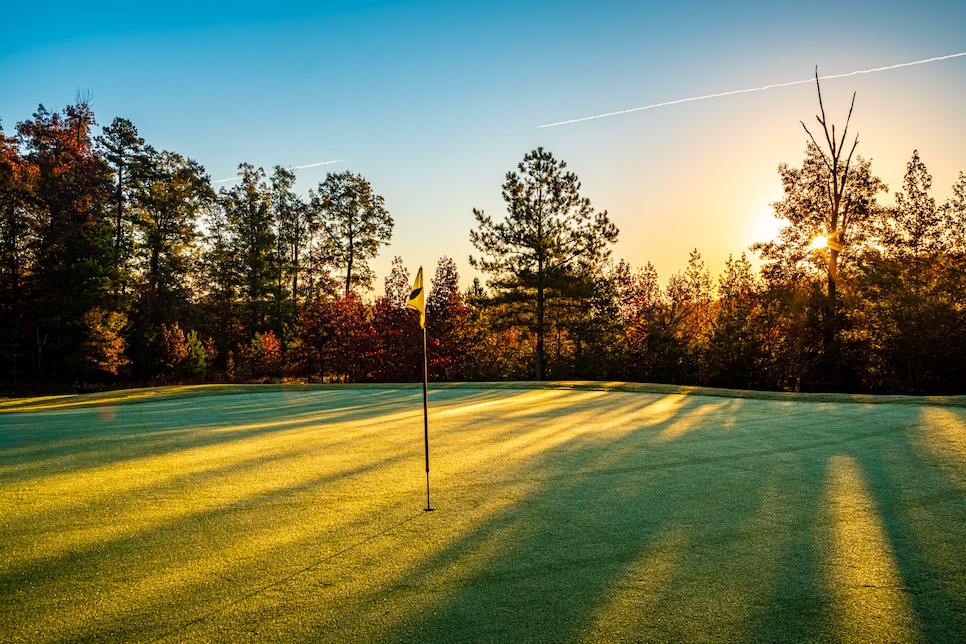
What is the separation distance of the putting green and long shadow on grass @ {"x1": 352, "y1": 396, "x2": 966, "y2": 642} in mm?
18

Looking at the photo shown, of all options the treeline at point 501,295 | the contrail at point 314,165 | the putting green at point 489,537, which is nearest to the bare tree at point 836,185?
the treeline at point 501,295

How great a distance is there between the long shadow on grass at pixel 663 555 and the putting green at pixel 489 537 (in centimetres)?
2

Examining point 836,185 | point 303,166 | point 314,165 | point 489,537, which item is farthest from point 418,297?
point 303,166

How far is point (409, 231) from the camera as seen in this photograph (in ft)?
119

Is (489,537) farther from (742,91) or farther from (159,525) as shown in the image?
(742,91)

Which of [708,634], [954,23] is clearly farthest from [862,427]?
[954,23]

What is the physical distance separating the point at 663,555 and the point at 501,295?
68.0 ft

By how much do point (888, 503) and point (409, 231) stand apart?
3447cm

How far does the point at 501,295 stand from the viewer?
23.7 meters

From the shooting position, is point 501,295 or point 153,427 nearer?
point 153,427

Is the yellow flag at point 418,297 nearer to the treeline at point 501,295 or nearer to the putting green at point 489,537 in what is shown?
the putting green at point 489,537

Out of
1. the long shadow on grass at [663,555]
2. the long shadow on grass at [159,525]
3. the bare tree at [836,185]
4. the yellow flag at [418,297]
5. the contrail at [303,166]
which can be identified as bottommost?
the long shadow on grass at [663,555]

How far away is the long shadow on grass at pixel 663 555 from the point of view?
93.5 inches

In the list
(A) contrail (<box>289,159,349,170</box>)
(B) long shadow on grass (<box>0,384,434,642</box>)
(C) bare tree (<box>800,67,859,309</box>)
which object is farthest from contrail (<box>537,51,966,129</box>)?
(B) long shadow on grass (<box>0,384,434,642</box>)
